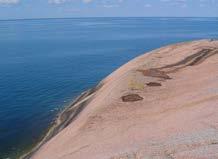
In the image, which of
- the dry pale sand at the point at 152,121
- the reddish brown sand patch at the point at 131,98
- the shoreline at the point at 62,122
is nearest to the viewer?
the dry pale sand at the point at 152,121

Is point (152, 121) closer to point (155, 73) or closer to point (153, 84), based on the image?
point (153, 84)

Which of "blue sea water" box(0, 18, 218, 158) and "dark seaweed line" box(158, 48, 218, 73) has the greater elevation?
"dark seaweed line" box(158, 48, 218, 73)

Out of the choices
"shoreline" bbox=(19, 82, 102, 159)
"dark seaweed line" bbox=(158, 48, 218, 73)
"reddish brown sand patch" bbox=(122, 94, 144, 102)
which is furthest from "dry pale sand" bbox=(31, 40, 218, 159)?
"shoreline" bbox=(19, 82, 102, 159)

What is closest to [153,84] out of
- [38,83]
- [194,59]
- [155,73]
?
[155,73]

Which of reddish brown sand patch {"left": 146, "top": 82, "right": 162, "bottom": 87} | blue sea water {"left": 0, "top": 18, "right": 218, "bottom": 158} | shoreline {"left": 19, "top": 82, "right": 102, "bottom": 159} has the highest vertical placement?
reddish brown sand patch {"left": 146, "top": 82, "right": 162, "bottom": 87}

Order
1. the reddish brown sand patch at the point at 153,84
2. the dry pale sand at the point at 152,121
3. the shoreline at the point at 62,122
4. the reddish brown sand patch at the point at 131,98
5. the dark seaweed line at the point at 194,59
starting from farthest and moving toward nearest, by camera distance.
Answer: the dark seaweed line at the point at 194,59 < the shoreline at the point at 62,122 < the reddish brown sand patch at the point at 153,84 < the reddish brown sand patch at the point at 131,98 < the dry pale sand at the point at 152,121

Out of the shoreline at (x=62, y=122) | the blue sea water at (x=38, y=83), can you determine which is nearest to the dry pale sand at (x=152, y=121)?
the shoreline at (x=62, y=122)

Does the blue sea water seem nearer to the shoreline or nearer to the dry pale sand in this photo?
the shoreline

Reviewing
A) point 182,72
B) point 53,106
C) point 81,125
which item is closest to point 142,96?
point 81,125

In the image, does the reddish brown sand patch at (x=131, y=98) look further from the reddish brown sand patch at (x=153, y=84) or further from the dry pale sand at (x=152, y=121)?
the reddish brown sand patch at (x=153, y=84)
